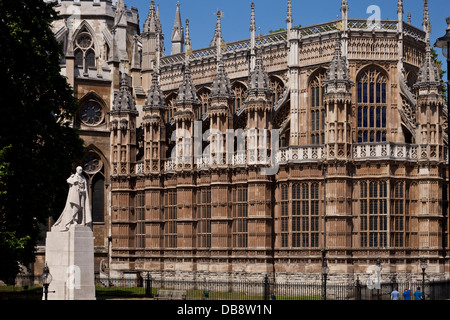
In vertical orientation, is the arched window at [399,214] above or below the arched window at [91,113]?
below

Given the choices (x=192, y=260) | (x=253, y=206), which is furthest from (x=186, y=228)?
(x=253, y=206)

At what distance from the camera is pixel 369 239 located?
51000 millimetres

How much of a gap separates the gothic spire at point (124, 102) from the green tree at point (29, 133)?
867 inches

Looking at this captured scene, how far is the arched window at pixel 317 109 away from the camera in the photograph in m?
56.8

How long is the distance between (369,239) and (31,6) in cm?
2355

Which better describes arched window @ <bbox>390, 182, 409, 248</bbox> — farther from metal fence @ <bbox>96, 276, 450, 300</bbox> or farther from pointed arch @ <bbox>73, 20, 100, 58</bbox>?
pointed arch @ <bbox>73, 20, 100, 58</bbox>

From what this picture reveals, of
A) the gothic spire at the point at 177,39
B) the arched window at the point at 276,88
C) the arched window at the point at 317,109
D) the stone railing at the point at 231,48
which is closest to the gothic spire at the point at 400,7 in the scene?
the arched window at the point at 317,109

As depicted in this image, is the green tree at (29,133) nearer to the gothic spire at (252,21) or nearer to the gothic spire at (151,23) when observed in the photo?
the gothic spire at (252,21)

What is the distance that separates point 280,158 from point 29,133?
19.5m

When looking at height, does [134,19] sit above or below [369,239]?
above

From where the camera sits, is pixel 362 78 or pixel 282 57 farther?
pixel 282 57

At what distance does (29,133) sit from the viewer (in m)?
38.4

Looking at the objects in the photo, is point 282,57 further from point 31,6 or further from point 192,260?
point 31,6

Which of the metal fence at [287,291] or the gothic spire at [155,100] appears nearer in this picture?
the metal fence at [287,291]
